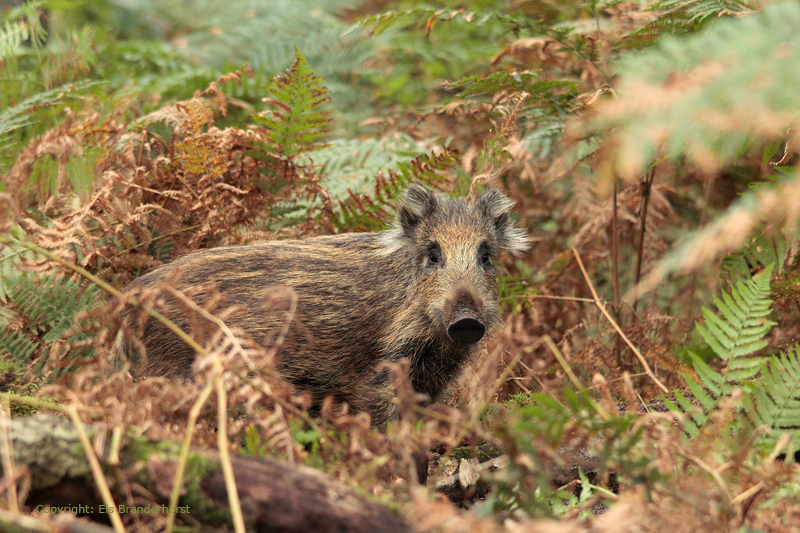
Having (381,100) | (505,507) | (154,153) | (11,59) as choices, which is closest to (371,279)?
(154,153)

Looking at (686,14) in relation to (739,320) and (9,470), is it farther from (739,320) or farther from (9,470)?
(9,470)

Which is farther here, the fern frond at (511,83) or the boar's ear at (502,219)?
the fern frond at (511,83)

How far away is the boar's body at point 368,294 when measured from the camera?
4602 mm

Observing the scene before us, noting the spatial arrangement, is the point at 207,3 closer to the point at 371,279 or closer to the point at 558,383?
the point at 371,279

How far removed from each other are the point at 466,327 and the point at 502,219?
1342 millimetres

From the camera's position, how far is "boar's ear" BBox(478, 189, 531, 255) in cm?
525

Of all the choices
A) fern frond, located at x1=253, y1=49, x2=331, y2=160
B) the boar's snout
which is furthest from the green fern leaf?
fern frond, located at x1=253, y1=49, x2=331, y2=160

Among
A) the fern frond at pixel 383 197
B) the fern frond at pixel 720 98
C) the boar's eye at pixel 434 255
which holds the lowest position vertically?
the boar's eye at pixel 434 255

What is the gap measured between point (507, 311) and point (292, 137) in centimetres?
246

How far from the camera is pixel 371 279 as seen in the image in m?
5.10

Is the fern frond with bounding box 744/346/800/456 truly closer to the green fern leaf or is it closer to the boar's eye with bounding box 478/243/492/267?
the green fern leaf

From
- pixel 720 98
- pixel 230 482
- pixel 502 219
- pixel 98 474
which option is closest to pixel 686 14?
pixel 502 219

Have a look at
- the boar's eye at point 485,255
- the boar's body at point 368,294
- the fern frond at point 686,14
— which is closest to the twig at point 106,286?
the boar's body at point 368,294

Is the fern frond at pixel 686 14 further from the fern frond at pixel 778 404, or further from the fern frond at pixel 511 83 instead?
the fern frond at pixel 778 404
